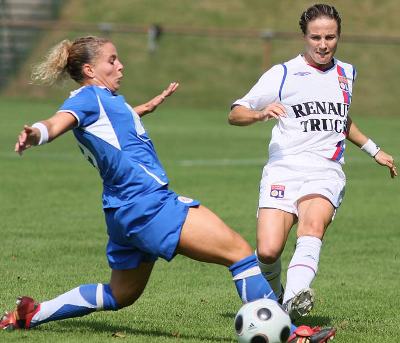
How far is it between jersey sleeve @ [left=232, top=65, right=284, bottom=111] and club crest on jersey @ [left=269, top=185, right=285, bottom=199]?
0.57 m

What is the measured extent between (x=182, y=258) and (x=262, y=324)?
13.7 ft

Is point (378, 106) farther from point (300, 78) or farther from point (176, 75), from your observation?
point (300, 78)

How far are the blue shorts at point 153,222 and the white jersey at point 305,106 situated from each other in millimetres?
1465

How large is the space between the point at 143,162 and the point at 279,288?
191 centimetres

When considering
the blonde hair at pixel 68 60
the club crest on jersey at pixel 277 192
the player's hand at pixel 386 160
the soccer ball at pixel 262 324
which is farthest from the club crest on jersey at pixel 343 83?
the soccer ball at pixel 262 324

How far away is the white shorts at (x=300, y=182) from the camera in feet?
24.4

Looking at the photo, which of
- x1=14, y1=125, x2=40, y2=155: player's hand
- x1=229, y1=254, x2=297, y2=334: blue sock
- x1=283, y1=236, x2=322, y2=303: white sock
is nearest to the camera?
x1=14, y1=125, x2=40, y2=155: player's hand

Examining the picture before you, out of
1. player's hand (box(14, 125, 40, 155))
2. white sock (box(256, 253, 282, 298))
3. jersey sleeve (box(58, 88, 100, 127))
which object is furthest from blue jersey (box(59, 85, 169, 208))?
white sock (box(256, 253, 282, 298))

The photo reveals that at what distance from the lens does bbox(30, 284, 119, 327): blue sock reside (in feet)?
22.0

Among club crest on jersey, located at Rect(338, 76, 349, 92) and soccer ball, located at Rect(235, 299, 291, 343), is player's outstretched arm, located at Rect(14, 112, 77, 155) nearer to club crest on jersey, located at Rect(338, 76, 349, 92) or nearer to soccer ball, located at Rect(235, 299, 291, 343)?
soccer ball, located at Rect(235, 299, 291, 343)

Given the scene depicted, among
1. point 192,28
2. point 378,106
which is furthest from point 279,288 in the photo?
point 192,28

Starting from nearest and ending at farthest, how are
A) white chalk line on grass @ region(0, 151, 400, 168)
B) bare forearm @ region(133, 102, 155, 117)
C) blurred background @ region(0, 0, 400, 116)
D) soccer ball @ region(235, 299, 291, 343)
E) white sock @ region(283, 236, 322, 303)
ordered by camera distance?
1. soccer ball @ region(235, 299, 291, 343)
2. white sock @ region(283, 236, 322, 303)
3. bare forearm @ region(133, 102, 155, 117)
4. white chalk line on grass @ region(0, 151, 400, 168)
5. blurred background @ region(0, 0, 400, 116)

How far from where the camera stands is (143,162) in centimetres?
640

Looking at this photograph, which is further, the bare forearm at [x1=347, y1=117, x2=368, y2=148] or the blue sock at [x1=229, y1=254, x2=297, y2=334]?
the bare forearm at [x1=347, y1=117, x2=368, y2=148]
